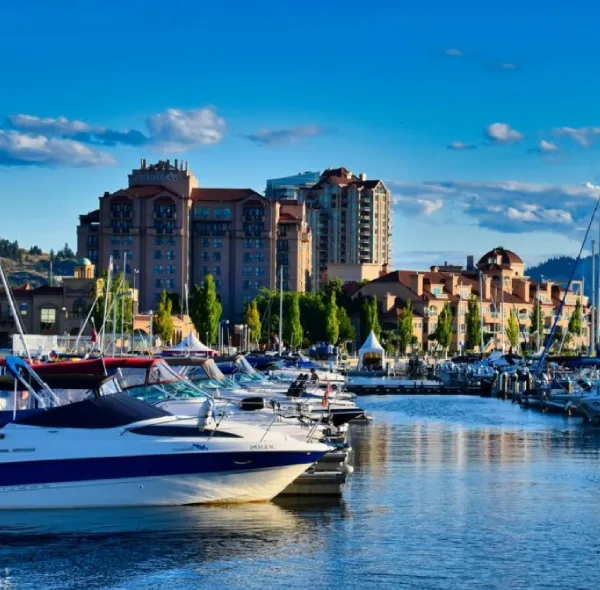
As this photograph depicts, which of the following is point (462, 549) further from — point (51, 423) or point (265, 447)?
point (51, 423)

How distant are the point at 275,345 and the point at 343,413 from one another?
440 ft

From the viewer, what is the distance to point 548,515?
3525cm

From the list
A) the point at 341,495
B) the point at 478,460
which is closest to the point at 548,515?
the point at 341,495

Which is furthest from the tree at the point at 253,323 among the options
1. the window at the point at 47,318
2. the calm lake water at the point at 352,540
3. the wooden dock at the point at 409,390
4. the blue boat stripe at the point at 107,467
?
the blue boat stripe at the point at 107,467

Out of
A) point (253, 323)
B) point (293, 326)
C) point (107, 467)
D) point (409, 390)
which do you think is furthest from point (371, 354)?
point (107, 467)

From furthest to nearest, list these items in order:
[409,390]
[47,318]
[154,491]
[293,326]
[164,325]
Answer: [293,326] < [47,318] < [164,325] < [409,390] < [154,491]

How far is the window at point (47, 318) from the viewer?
171 m

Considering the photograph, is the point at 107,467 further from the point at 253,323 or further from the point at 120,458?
the point at 253,323

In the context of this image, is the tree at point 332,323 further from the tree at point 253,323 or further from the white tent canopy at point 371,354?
the white tent canopy at point 371,354

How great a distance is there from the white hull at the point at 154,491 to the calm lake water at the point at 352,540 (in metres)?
0.25

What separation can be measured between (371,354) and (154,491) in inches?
5311

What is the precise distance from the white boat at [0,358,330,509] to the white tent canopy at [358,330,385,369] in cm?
13114

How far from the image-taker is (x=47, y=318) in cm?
17175

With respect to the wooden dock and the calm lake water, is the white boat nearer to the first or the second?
the calm lake water
